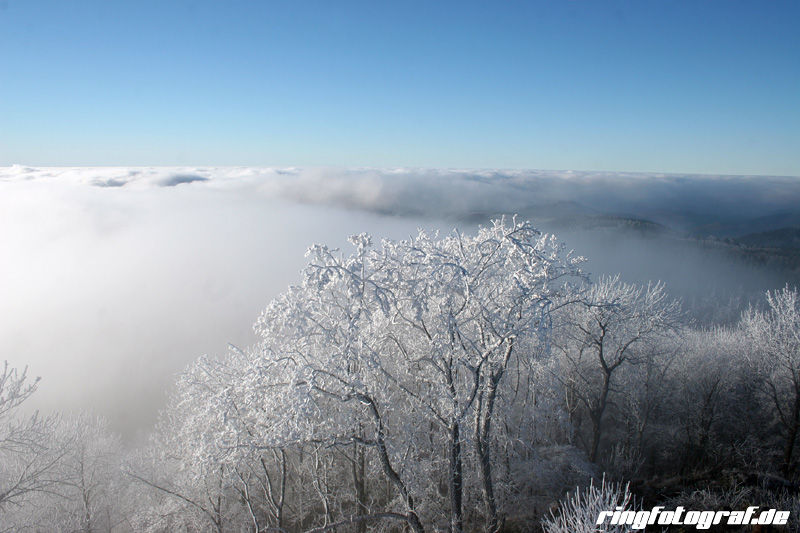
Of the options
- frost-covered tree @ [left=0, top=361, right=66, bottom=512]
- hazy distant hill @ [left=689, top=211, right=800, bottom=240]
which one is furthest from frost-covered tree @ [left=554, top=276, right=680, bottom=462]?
hazy distant hill @ [left=689, top=211, right=800, bottom=240]

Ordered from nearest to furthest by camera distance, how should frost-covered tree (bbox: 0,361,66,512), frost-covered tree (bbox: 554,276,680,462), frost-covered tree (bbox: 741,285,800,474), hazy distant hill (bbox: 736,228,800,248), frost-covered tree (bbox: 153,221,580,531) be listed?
frost-covered tree (bbox: 153,221,580,531) < frost-covered tree (bbox: 0,361,66,512) < frost-covered tree (bbox: 741,285,800,474) < frost-covered tree (bbox: 554,276,680,462) < hazy distant hill (bbox: 736,228,800,248)

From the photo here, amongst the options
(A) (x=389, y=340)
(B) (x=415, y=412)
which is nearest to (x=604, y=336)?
(B) (x=415, y=412)

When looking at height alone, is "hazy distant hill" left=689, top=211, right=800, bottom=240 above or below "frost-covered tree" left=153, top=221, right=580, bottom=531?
below

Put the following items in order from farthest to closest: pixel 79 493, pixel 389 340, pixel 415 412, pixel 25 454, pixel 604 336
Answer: pixel 79 493, pixel 604 336, pixel 25 454, pixel 389 340, pixel 415 412

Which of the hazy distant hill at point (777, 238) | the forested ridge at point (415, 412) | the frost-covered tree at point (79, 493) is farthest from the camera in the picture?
the hazy distant hill at point (777, 238)

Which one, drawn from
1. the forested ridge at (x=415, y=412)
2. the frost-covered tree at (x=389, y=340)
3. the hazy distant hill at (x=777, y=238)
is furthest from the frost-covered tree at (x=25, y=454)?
the hazy distant hill at (x=777, y=238)

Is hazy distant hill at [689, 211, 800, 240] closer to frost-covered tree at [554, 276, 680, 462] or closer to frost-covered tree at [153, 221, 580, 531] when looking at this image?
frost-covered tree at [554, 276, 680, 462]

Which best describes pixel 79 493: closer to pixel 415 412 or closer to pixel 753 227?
pixel 415 412

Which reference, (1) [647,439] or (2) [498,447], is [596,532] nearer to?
(2) [498,447]

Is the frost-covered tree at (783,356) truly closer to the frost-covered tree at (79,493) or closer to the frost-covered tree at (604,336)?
the frost-covered tree at (604,336)
